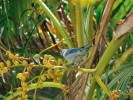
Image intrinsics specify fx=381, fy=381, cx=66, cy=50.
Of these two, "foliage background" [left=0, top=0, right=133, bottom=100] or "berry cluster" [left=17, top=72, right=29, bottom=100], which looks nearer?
"berry cluster" [left=17, top=72, right=29, bottom=100]

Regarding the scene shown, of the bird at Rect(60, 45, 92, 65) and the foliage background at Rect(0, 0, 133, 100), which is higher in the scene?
the foliage background at Rect(0, 0, 133, 100)

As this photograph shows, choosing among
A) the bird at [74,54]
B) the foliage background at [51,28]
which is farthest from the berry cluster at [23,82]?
the foliage background at [51,28]

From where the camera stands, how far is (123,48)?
1.09 metres

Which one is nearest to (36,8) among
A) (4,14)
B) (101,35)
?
(4,14)

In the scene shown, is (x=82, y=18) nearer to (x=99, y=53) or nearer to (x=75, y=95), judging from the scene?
(x=99, y=53)

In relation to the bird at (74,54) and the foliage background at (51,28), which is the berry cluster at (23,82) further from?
the foliage background at (51,28)

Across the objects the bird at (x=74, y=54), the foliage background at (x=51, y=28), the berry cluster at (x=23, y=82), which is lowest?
the berry cluster at (x=23, y=82)

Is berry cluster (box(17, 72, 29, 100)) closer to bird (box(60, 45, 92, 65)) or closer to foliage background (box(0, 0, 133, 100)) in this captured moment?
bird (box(60, 45, 92, 65))

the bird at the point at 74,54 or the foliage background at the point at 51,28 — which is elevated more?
the foliage background at the point at 51,28

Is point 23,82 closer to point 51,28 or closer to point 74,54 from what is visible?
point 74,54

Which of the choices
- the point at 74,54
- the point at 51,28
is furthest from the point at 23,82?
the point at 51,28

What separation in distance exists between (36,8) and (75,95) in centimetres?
43

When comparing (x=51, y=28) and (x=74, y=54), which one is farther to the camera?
(x=51, y=28)

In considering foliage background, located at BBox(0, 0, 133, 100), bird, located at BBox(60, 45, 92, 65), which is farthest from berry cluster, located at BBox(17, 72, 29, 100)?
foliage background, located at BBox(0, 0, 133, 100)
